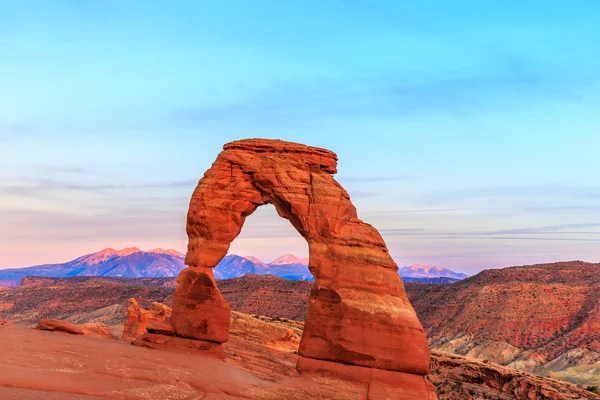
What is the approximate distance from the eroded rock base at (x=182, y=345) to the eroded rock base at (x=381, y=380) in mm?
6378

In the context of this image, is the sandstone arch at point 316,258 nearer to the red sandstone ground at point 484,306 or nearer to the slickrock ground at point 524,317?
the red sandstone ground at point 484,306

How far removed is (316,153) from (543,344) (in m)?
52.9

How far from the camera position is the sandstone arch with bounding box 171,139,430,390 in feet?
76.0

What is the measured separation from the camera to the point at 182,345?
28.4m

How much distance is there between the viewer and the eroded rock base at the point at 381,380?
2225 centimetres

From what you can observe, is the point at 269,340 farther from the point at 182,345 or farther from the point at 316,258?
the point at 316,258

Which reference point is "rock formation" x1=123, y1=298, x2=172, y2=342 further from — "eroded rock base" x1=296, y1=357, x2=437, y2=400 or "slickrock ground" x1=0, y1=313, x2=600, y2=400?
"eroded rock base" x1=296, y1=357, x2=437, y2=400

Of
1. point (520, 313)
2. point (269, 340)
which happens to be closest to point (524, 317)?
point (520, 313)

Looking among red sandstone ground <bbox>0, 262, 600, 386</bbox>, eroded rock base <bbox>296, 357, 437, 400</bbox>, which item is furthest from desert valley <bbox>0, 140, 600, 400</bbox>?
red sandstone ground <bbox>0, 262, 600, 386</bbox>

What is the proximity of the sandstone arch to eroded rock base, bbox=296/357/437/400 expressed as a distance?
23 centimetres

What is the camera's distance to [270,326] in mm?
50688

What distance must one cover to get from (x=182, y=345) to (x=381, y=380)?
10033mm

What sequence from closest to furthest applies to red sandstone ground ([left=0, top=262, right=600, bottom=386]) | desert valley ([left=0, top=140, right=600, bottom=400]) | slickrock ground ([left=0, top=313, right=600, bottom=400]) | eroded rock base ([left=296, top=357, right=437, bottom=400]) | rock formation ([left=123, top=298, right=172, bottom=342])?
slickrock ground ([left=0, top=313, right=600, bottom=400])
desert valley ([left=0, top=140, right=600, bottom=400])
eroded rock base ([left=296, top=357, right=437, bottom=400])
rock formation ([left=123, top=298, right=172, bottom=342])
red sandstone ground ([left=0, top=262, right=600, bottom=386])

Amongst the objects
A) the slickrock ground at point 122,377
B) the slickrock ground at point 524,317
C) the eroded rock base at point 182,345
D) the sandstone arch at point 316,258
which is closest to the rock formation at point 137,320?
the slickrock ground at point 122,377
